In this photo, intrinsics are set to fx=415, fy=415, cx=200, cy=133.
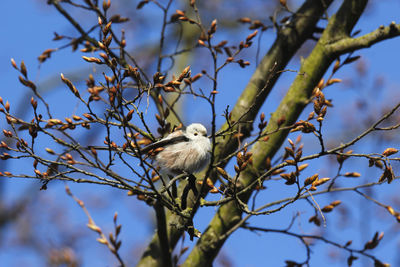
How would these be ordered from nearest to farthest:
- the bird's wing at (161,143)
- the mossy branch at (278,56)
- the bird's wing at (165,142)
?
the bird's wing at (161,143), the bird's wing at (165,142), the mossy branch at (278,56)

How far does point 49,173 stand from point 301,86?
7.79 feet

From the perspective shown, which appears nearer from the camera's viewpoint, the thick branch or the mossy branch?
the thick branch

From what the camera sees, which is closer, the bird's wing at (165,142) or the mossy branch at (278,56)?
the bird's wing at (165,142)

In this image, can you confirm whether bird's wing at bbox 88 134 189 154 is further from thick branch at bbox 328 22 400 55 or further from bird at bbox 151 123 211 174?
thick branch at bbox 328 22 400 55

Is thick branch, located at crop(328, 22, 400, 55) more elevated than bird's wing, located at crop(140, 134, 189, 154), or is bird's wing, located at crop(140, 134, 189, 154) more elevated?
thick branch, located at crop(328, 22, 400, 55)

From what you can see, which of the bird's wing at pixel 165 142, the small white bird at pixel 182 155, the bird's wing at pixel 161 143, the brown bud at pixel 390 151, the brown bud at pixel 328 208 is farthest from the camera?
the small white bird at pixel 182 155

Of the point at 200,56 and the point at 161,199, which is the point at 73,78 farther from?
the point at 161,199

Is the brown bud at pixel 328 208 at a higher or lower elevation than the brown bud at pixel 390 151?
lower

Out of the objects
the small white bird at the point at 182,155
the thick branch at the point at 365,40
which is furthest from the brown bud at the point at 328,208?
the thick branch at the point at 365,40

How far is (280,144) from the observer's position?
396 centimetres

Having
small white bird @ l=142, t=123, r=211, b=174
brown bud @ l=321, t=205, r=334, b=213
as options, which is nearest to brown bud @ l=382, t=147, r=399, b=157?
brown bud @ l=321, t=205, r=334, b=213

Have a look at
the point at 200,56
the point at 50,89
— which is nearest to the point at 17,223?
the point at 50,89

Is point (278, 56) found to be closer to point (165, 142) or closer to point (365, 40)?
point (365, 40)

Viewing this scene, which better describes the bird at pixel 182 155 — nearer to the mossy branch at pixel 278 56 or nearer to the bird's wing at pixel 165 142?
the bird's wing at pixel 165 142
